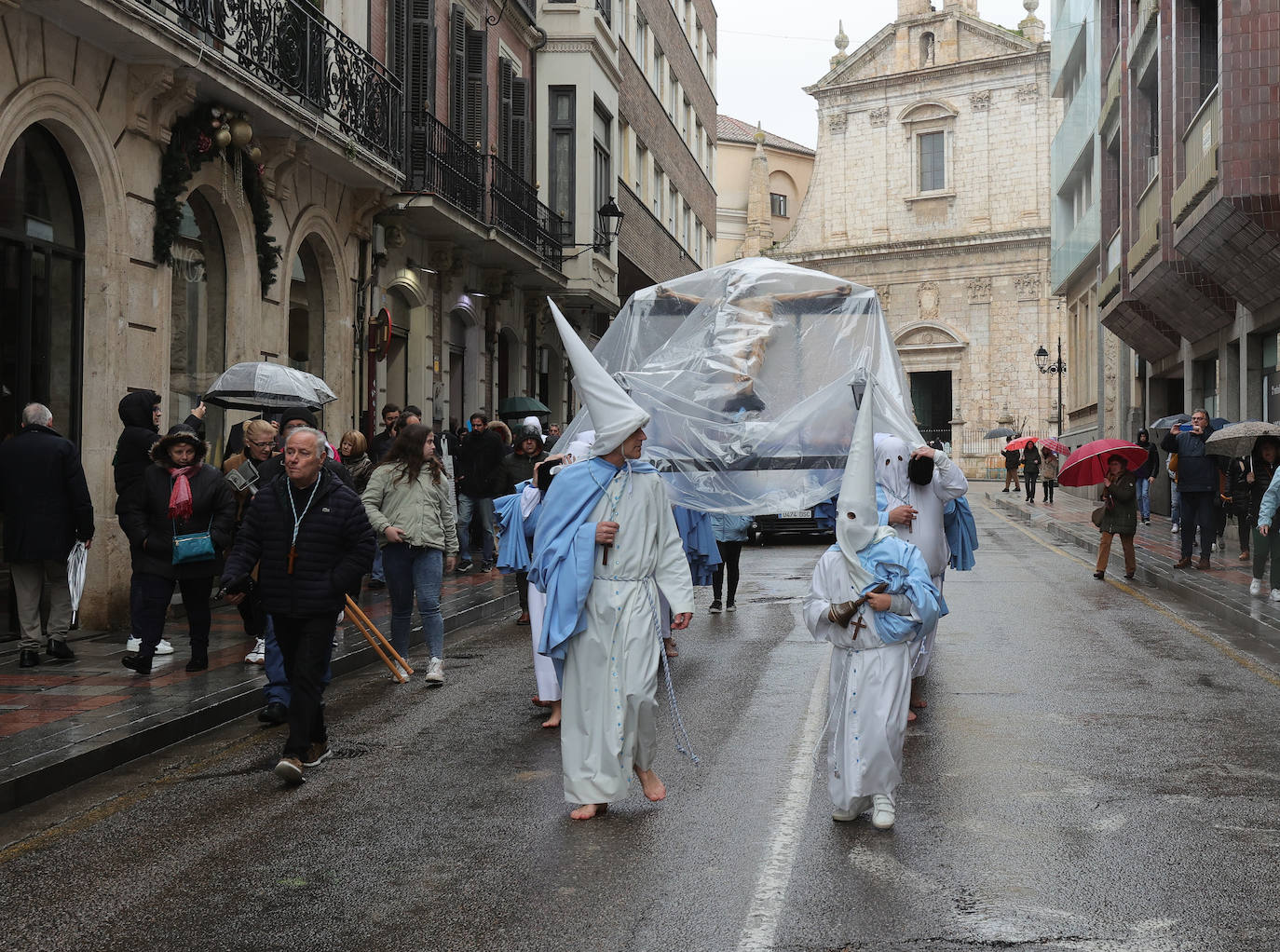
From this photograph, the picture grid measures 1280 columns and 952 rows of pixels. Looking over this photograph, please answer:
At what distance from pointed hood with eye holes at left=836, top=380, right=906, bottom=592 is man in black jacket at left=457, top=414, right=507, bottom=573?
10175mm

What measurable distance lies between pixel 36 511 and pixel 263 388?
2360mm

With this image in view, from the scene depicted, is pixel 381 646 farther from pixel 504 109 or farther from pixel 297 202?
pixel 504 109

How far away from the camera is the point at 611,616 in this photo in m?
5.93

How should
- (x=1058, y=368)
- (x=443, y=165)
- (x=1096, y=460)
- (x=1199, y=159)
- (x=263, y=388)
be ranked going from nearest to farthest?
(x=263, y=388), (x=1096, y=460), (x=1199, y=159), (x=443, y=165), (x=1058, y=368)

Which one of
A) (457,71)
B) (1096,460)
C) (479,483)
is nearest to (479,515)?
(479,483)

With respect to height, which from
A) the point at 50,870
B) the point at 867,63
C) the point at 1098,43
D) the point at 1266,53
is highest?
the point at 867,63

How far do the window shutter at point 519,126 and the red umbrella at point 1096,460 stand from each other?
11910 mm

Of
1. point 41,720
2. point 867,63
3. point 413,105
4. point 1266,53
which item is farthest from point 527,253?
point 867,63

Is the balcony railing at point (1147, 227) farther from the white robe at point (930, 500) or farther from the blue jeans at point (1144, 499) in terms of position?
the white robe at point (930, 500)

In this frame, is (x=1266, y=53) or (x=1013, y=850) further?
(x=1266, y=53)

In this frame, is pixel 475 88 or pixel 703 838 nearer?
pixel 703 838

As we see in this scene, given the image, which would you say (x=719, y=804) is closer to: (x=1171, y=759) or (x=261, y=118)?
(x=1171, y=759)

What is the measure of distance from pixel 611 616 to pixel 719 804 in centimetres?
95

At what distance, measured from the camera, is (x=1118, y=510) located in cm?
1614
